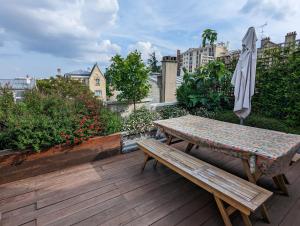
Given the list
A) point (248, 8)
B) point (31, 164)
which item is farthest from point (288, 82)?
point (31, 164)

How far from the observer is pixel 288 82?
13.3 ft

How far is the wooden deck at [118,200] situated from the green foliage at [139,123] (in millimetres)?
1067

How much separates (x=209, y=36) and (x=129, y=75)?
401 centimetres

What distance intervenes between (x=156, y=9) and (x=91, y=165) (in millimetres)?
4656

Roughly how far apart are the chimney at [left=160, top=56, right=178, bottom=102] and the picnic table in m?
3.82

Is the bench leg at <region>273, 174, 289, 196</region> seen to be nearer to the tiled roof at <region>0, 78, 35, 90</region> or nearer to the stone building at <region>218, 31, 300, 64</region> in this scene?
the stone building at <region>218, 31, 300, 64</region>

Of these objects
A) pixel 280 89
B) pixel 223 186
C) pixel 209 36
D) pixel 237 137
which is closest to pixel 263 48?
pixel 280 89

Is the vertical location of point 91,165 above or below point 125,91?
below

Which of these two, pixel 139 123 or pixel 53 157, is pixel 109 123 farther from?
pixel 53 157

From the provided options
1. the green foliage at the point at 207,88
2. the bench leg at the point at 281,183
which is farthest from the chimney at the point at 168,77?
the bench leg at the point at 281,183

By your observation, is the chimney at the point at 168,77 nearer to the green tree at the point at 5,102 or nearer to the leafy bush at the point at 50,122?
the leafy bush at the point at 50,122

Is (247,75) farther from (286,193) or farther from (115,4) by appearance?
(115,4)

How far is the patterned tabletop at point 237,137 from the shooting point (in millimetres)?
1711

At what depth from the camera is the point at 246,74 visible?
11.1ft
